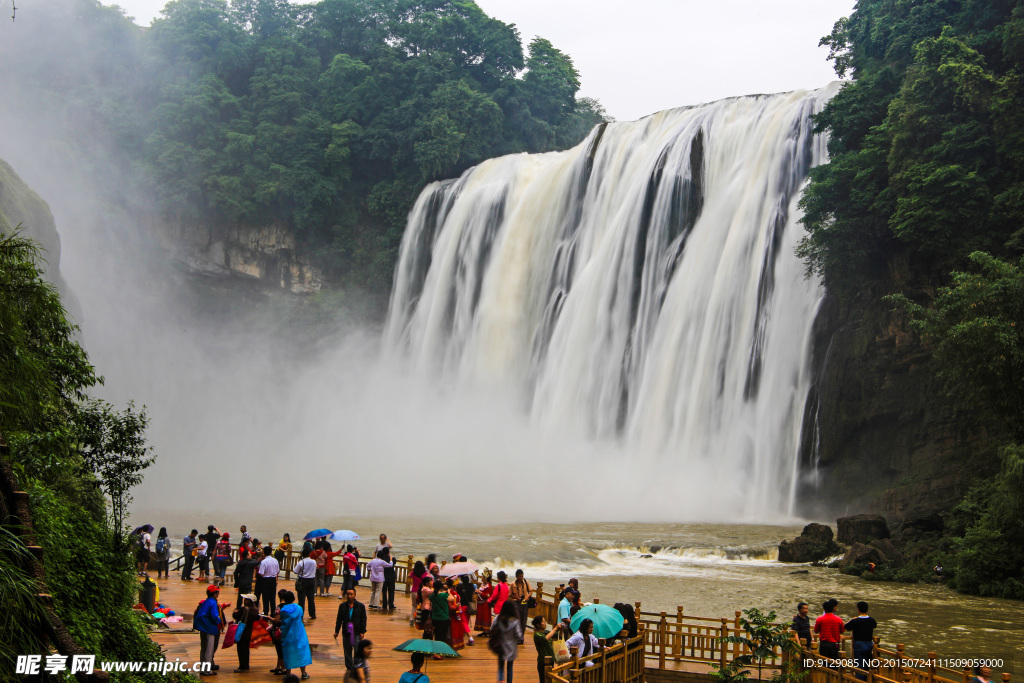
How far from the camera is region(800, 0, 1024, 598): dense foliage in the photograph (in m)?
20.2

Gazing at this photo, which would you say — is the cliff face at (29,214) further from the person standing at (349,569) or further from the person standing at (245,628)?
the person standing at (245,628)

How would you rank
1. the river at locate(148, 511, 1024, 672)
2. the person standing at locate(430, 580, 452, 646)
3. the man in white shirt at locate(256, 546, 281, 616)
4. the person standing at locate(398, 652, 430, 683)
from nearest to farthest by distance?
the person standing at locate(398, 652, 430, 683) < the person standing at locate(430, 580, 452, 646) < the man in white shirt at locate(256, 546, 281, 616) < the river at locate(148, 511, 1024, 672)

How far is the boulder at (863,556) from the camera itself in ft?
70.7

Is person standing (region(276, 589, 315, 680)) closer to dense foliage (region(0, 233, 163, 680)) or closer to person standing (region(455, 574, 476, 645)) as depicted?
dense foliage (region(0, 233, 163, 680))

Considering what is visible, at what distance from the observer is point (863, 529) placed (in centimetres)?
2353

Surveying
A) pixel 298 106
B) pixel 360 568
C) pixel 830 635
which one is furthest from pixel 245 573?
pixel 298 106

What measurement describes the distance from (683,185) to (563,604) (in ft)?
91.4

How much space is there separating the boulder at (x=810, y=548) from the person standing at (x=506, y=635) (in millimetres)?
13701

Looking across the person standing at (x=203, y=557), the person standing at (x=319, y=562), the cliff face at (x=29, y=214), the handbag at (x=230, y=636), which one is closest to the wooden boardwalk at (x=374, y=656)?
the handbag at (x=230, y=636)

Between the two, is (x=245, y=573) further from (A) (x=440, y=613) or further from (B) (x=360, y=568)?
(B) (x=360, y=568)

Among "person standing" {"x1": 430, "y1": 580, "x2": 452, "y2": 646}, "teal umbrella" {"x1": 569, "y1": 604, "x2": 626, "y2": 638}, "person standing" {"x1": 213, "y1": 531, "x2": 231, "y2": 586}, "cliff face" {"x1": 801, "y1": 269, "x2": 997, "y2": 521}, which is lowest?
"person standing" {"x1": 213, "y1": 531, "x2": 231, "y2": 586}

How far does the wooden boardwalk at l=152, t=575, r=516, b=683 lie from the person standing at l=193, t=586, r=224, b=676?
379 millimetres

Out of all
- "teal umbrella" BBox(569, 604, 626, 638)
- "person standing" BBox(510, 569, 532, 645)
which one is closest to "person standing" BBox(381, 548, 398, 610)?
"person standing" BBox(510, 569, 532, 645)

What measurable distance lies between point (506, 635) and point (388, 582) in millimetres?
5821
